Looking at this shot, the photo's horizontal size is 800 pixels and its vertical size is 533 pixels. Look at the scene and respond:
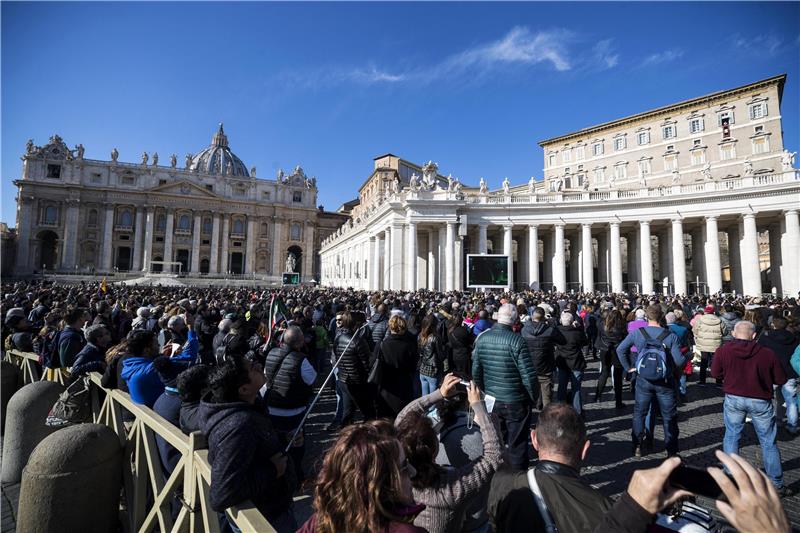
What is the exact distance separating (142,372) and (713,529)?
4235 millimetres

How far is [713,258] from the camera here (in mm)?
25938

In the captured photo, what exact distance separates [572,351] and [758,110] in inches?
1809

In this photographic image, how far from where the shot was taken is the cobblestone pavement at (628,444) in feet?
14.4

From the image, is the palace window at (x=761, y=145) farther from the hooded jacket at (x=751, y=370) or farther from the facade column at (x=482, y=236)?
the hooded jacket at (x=751, y=370)

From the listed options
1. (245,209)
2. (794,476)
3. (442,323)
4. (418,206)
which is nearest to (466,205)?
(418,206)

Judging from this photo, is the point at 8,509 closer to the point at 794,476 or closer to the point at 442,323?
the point at 442,323

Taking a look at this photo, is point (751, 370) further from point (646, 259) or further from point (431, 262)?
point (646, 259)

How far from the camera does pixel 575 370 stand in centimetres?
626

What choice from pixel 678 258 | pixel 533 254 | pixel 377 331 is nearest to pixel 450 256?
pixel 533 254

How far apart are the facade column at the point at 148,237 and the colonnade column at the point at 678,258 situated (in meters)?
66.4

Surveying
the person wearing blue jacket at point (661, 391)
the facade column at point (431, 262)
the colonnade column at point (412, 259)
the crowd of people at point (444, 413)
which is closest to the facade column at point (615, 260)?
the facade column at point (431, 262)

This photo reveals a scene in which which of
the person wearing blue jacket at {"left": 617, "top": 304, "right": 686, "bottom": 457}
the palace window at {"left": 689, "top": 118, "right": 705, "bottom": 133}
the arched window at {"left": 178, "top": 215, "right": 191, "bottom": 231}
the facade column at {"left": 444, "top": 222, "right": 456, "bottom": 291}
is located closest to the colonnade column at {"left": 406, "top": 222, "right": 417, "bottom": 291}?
the facade column at {"left": 444, "top": 222, "right": 456, "bottom": 291}

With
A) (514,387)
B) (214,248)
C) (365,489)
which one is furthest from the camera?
(214,248)

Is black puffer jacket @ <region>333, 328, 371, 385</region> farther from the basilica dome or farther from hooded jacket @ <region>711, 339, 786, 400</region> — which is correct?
the basilica dome
